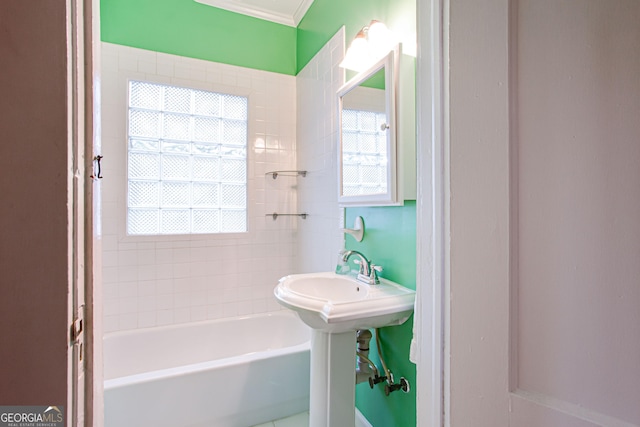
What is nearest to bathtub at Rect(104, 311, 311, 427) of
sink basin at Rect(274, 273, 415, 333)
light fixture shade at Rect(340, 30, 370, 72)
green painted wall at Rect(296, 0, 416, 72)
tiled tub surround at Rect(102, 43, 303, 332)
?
tiled tub surround at Rect(102, 43, 303, 332)

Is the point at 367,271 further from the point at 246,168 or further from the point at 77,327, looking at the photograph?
the point at 246,168

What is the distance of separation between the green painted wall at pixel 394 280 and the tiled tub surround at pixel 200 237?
1055mm

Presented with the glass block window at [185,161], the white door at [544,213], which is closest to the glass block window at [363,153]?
the white door at [544,213]

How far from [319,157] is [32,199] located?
1.81m

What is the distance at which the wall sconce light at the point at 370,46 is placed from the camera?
137 cm

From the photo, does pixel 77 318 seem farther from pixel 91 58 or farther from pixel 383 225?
pixel 383 225

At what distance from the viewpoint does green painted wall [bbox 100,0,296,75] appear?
79.3 inches

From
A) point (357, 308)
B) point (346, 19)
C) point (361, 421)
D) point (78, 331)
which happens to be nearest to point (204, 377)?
point (361, 421)

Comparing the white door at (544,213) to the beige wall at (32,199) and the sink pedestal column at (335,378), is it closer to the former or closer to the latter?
the beige wall at (32,199)

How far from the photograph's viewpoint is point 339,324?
1.11 metres

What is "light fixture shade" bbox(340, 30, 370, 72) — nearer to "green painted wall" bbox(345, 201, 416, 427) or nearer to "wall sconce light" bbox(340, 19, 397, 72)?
"wall sconce light" bbox(340, 19, 397, 72)

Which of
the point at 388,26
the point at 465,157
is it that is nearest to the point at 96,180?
the point at 465,157

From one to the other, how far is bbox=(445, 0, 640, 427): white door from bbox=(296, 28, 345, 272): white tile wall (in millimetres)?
1333

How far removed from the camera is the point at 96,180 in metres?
0.50
